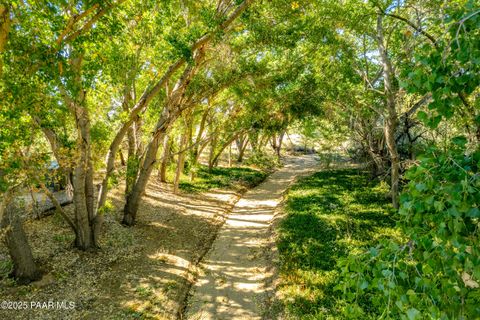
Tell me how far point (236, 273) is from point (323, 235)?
172 inches

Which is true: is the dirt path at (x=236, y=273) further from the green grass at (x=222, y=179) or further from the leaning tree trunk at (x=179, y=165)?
the green grass at (x=222, y=179)

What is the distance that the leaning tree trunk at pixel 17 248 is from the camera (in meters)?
7.66

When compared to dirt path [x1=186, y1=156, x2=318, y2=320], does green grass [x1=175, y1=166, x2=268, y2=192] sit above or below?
above

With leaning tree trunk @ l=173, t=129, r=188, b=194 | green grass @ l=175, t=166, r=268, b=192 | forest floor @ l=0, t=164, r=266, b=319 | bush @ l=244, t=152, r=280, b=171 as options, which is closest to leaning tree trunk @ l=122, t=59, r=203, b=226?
forest floor @ l=0, t=164, r=266, b=319

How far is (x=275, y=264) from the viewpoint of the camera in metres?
10.6

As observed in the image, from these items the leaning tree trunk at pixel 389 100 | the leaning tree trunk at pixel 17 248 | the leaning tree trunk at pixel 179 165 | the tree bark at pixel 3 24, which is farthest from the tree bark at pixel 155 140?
the leaning tree trunk at pixel 389 100

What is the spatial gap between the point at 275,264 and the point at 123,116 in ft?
24.5

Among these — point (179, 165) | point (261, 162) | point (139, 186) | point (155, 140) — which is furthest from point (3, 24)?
point (261, 162)

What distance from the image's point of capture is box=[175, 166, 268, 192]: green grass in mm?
22095

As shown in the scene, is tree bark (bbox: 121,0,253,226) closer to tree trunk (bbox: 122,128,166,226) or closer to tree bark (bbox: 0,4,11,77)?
tree trunk (bbox: 122,128,166,226)

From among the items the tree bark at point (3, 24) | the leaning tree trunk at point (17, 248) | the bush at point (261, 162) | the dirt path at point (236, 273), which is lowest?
the dirt path at point (236, 273)

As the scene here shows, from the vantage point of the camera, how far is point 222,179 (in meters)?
24.5

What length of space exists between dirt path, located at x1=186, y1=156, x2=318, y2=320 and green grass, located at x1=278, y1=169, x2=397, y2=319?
0.87 m

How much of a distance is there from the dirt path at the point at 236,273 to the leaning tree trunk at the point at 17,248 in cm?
443
